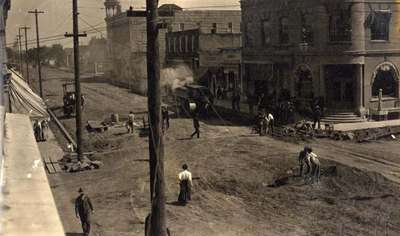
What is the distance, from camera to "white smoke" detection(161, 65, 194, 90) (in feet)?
174

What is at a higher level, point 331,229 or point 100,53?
point 100,53

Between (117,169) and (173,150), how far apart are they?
13.0 ft

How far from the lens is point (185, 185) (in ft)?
57.6

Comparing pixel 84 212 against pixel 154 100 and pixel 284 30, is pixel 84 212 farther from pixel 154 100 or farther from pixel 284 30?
pixel 284 30

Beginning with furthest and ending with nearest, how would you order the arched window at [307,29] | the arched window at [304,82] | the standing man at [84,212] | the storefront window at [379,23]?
the arched window at [304,82] → the arched window at [307,29] → the storefront window at [379,23] → the standing man at [84,212]

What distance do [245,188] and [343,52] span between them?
58.2 ft

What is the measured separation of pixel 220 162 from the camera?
2378 centimetres

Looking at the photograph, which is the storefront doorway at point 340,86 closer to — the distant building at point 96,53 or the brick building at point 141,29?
the brick building at point 141,29

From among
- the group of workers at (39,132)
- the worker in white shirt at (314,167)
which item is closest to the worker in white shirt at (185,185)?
the worker in white shirt at (314,167)

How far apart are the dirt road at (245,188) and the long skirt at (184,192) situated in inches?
12.3

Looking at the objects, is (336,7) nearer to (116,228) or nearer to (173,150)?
(173,150)

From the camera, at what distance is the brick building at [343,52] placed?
113ft

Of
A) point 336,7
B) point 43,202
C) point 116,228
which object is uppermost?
point 336,7

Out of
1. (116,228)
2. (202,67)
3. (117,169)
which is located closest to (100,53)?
(202,67)
